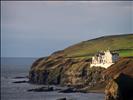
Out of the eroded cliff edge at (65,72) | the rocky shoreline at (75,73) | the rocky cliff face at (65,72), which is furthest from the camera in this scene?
the rocky cliff face at (65,72)

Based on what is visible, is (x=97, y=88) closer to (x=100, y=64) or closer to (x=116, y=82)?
(x=100, y=64)

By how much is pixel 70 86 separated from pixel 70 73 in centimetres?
696

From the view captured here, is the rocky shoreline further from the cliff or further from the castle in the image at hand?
the castle

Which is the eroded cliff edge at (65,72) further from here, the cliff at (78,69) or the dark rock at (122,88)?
the dark rock at (122,88)

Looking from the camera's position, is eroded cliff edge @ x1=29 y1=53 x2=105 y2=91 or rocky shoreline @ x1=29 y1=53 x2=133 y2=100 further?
eroded cliff edge @ x1=29 y1=53 x2=105 y2=91

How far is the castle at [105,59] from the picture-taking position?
147375 millimetres

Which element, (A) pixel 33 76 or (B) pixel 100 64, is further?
(A) pixel 33 76

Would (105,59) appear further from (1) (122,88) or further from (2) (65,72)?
(1) (122,88)

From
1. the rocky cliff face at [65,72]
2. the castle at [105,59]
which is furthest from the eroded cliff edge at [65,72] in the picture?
the castle at [105,59]

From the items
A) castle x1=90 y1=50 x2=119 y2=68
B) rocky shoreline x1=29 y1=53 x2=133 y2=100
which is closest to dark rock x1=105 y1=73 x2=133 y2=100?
rocky shoreline x1=29 y1=53 x2=133 y2=100

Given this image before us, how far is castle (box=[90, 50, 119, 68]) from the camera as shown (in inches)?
5802

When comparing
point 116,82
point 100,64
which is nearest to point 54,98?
point 100,64

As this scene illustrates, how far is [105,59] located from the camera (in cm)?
15012

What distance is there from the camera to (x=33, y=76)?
181875mm
